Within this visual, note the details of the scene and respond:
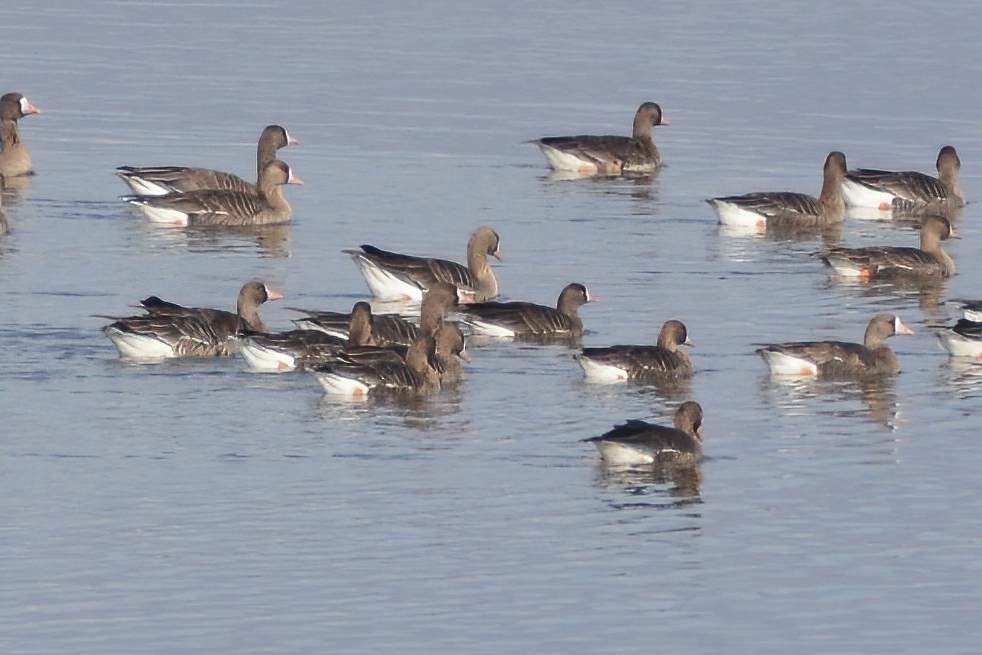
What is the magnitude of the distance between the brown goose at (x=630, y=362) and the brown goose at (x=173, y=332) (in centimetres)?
291

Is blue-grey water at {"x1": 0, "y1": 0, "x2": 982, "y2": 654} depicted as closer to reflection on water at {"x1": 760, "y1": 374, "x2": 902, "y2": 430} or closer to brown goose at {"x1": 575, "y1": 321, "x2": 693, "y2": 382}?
reflection on water at {"x1": 760, "y1": 374, "x2": 902, "y2": 430}

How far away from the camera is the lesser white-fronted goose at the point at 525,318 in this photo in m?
20.5

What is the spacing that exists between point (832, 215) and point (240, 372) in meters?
11.6

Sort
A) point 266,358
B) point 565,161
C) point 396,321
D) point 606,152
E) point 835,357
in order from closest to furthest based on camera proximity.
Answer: point 266,358, point 835,357, point 396,321, point 565,161, point 606,152

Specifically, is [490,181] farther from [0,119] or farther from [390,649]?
[390,649]

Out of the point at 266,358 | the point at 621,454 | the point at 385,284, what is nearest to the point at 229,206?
the point at 385,284

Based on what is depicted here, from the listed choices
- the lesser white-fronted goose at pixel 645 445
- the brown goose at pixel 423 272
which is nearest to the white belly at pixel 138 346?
the brown goose at pixel 423 272

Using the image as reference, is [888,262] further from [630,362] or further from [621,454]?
[621,454]

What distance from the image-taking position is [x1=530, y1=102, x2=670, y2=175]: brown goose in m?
31.5

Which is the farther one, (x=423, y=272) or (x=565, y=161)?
(x=565, y=161)

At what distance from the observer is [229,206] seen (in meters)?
27.3

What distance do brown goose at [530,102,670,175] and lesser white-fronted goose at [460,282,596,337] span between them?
10809mm

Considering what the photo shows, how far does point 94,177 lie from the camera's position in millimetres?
29719

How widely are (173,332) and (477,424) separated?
3.23 meters
